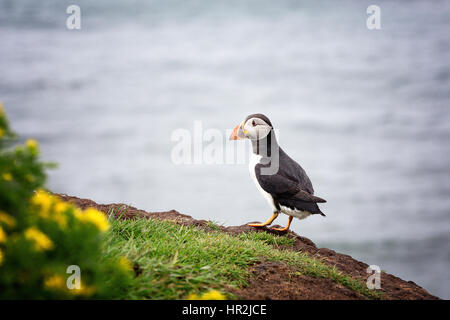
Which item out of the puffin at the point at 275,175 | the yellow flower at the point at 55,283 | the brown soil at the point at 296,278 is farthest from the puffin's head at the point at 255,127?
the yellow flower at the point at 55,283

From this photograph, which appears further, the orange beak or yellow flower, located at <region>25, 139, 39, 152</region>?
the orange beak

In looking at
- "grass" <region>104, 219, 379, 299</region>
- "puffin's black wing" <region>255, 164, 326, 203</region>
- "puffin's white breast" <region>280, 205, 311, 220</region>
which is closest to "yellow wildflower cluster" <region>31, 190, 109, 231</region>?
"grass" <region>104, 219, 379, 299</region>

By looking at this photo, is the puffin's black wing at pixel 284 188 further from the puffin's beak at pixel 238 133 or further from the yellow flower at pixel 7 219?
the yellow flower at pixel 7 219

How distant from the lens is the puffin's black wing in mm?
5270

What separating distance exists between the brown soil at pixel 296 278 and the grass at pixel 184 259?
15 centimetres

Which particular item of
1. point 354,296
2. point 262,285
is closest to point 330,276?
point 354,296

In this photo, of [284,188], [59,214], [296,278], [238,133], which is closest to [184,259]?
[296,278]

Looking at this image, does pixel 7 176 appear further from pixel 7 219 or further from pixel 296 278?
pixel 296 278

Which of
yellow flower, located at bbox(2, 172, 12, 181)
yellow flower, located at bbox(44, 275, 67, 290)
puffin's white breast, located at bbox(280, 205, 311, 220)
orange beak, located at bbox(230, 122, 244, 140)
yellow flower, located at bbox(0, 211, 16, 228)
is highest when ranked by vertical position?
orange beak, located at bbox(230, 122, 244, 140)

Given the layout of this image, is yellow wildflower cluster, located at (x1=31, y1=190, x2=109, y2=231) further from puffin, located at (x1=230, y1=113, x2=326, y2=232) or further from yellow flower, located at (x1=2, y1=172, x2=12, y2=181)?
puffin, located at (x1=230, y1=113, x2=326, y2=232)

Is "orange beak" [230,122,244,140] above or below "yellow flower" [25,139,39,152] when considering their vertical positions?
above

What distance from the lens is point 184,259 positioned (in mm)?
3580

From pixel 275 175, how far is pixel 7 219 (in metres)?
3.65

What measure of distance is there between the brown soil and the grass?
15 centimetres
